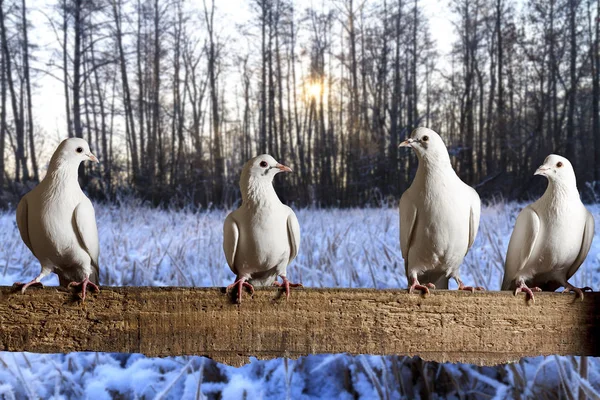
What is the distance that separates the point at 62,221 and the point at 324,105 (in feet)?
4.08

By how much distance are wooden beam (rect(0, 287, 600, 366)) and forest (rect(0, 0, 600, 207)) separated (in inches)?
41.7

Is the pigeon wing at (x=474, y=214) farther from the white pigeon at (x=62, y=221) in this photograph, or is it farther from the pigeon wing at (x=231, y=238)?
the white pigeon at (x=62, y=221)

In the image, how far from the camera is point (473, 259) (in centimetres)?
162

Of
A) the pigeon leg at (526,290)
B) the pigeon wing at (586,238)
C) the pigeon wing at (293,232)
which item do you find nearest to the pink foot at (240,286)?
the pigeon wing at (293,232)

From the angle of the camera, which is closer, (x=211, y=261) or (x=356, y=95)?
(x=211, y=261)

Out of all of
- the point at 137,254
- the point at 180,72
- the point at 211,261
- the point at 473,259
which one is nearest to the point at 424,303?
the point at 473,259

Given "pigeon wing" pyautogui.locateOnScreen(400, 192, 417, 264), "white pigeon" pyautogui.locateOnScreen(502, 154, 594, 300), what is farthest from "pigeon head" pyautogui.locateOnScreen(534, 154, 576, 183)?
"pigeon wing" pyautogui.locateOnScreen(400, 192, 417, 264)

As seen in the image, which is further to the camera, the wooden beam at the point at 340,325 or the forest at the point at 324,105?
the forest at the point at 324,105

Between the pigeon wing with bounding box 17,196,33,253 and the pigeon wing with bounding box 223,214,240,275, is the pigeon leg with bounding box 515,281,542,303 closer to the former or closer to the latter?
the pigeon wing with bounding box 223,214,240,275

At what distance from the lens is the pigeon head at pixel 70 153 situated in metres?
0.88

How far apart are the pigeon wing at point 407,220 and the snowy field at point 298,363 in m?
0.59

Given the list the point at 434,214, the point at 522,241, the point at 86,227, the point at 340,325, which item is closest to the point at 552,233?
the point at 522,241

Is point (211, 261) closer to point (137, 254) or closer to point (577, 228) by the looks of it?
point (137, 254)

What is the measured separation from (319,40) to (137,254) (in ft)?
3.37
